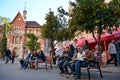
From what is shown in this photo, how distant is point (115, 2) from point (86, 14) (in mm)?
2563

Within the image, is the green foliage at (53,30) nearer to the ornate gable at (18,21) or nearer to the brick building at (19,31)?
the brick building at (19,31)

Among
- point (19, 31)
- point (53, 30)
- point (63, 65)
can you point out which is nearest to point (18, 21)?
point (19, 31)

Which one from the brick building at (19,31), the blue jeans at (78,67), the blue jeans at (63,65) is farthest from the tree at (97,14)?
the brick building at (19,31)

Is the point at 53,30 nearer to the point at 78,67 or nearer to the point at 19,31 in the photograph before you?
the point at 78,67

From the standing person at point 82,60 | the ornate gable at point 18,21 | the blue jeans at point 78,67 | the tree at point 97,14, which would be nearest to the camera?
the standing person at point 82,60

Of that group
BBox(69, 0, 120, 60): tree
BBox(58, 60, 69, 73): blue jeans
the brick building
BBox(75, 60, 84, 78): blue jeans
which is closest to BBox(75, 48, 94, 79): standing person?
BBox(75, 60, 84, 78): blue jeans

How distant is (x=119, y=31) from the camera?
25.3 meters

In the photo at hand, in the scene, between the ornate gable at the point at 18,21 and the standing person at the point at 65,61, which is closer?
the standing person at the point at 65,61

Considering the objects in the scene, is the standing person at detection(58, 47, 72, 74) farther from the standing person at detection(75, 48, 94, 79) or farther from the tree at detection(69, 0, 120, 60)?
the tree at detection(69, 0, 120, 60)

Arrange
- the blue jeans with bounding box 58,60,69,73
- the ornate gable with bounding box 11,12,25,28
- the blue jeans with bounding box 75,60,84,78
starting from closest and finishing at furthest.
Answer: the blue jeans with bounding box 75,60,84,78
the blue jeans with bounding box 58,60,69,73
the ornate gable with bounding box 11,12,25,28

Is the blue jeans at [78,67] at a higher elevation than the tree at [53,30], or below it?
below

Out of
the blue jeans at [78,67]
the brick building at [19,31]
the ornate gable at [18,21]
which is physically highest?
the ornate gable at [18,21]

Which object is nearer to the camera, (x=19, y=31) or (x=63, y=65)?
(x=63, y=65)

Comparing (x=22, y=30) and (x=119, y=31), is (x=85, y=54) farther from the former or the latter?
(x=22, y=30)
